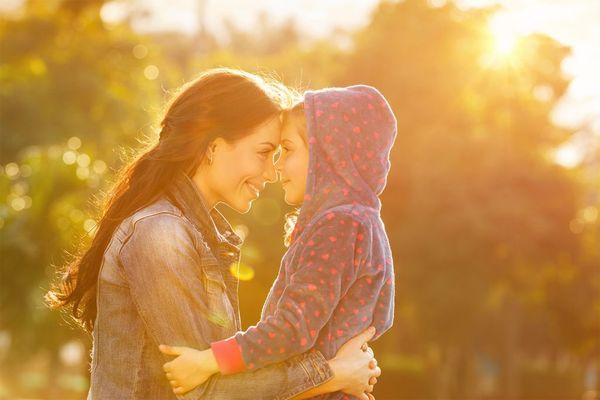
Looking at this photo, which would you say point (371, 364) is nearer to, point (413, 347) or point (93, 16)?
point (93, 16)

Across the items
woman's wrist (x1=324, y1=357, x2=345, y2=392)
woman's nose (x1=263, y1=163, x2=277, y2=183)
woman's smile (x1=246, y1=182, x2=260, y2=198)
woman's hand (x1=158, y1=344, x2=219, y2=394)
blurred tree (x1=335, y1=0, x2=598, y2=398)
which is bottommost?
blurred tree (x1=335, y1=0, x2=598, y2=398)

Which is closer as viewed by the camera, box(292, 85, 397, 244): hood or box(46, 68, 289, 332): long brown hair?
box(46, 68, 289, 332): long brown hair

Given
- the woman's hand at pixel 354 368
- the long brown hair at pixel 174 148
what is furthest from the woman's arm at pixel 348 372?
the long brown hair at pixel 174 148

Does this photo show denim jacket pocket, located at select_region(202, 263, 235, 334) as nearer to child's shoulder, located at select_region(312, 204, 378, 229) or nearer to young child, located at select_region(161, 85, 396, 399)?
young child, located at select_region(161, 85, 396, 399)

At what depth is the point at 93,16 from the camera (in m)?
29.3

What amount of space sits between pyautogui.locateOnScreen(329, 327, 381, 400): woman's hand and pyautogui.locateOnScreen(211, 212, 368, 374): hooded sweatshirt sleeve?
0.16 m

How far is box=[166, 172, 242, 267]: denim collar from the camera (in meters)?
3.50

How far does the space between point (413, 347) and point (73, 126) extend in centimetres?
2717

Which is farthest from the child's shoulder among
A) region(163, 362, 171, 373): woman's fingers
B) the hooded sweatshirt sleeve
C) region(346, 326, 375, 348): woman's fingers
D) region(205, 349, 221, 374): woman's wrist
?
region(163, 362, 171, 373): woman's fingers

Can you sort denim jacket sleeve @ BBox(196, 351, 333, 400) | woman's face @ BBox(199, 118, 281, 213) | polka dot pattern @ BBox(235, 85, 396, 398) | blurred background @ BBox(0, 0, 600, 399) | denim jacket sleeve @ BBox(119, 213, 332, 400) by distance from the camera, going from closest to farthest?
denim jacket sleeve @ BBox(119, 213, 332, 400)
denim jacket sleeve @ BBox(196, 351, 333, 400)
polka dot pattern @ BBox(235, 85, 396, 398)
woman's face @ BBox(199, 118, 281, 213)
blurred background @ BBox(0, 0, 600, 399)

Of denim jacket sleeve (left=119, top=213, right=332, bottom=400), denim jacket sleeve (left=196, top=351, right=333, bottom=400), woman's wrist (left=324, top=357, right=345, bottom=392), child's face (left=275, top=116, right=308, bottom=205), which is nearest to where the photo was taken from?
denim jacket sleeve (left=119, top=213, right=332, bottom=400)

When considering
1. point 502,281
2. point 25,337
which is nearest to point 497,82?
point 502,281

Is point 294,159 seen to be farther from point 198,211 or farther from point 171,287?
point 171,287

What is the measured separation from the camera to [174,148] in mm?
3533
